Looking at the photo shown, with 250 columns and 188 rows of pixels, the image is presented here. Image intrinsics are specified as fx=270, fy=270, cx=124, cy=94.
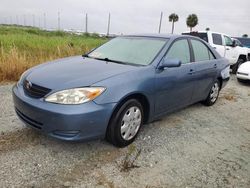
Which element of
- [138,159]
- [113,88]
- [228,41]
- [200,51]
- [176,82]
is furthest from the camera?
[228,41]

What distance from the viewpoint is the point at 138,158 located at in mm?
3320

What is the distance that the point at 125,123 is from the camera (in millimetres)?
3455

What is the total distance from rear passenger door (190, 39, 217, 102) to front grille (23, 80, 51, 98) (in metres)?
2.70

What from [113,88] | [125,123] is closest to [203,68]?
[125,123]

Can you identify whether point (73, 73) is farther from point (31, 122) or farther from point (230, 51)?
point (230, 51)

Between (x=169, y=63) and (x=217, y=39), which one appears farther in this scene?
(x=217, y=39)

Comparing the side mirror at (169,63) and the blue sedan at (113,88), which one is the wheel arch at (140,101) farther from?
the side mirror at (169,63)

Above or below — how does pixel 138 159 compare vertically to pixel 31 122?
below

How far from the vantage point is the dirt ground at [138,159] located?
2.83m

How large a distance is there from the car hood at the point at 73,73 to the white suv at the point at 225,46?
7.68m

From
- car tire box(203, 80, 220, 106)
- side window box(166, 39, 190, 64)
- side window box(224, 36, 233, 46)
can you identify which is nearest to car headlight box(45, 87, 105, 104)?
side window box(166, 39, 190, 64)

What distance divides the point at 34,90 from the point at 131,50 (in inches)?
65.8

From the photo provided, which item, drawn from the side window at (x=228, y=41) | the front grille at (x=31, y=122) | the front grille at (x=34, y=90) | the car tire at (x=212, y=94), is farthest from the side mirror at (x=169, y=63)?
the side window at (x=228, y=41)

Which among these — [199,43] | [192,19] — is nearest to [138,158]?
[199,43]
